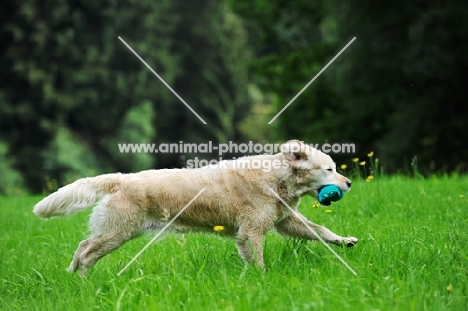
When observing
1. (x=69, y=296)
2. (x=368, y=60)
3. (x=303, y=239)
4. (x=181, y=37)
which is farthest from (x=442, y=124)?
(x=181, y=37)

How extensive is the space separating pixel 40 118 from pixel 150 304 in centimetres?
2583

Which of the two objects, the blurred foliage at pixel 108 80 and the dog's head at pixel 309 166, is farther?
the blurred foliage at pixel 108 80

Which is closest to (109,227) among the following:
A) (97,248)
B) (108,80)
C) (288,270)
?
(97,248)

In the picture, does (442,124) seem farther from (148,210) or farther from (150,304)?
(150,304)

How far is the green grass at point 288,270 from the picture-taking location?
181 inches

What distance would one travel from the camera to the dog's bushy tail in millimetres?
6203

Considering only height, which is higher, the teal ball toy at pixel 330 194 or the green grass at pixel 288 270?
the teal ball toy at pixel 330 194

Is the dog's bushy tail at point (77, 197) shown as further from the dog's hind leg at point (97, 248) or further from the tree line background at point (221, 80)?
the tree line background at point (221, 80)

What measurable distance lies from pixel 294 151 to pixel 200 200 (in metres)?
1.03

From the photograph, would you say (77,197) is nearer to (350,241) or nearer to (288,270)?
(288,270)

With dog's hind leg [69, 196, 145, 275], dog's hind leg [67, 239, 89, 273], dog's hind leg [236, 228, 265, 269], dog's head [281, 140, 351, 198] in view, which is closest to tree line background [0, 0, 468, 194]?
dog's head [281, 140, 351, 198]

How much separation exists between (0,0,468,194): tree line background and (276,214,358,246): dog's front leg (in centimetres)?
722

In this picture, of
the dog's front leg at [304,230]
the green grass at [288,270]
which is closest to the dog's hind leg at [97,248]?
the green grass at [288,270]

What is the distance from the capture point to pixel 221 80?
38031 millimetres
